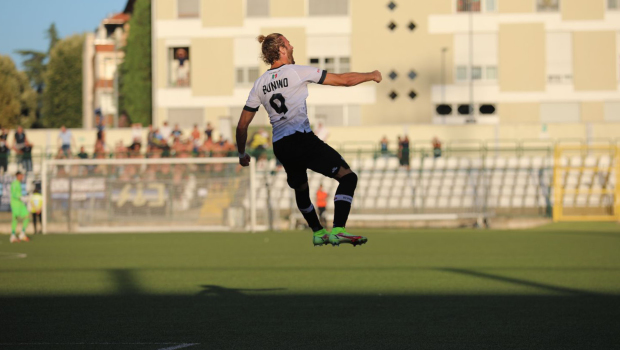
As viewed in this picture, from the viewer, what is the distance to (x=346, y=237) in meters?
8.30

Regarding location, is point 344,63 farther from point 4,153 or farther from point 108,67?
point 108,67

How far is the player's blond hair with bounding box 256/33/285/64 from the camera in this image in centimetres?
850

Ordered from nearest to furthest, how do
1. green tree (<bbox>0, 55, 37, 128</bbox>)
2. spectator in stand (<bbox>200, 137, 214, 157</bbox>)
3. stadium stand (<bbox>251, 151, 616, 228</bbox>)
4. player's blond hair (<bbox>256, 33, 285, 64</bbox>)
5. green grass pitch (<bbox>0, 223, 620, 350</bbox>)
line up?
green grass pitch (<bbox>0, 223, 620, 350</bbox>) → player's blond hair (<bbox>256, 33, 285, 64</bbox>) → spectator in stand (<bbox>200, 137, 214, 157</bbox>) → stadium stand (<bbox>251, 151, 616, 228</bbox>) → green tree (<bbox>0, 55, 37, 128</bbox>)

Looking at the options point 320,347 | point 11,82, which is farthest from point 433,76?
point 11,82

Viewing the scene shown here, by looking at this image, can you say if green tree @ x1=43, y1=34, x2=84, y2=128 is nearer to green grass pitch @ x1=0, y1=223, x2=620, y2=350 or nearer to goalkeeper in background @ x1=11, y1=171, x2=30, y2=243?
goalkeeper in background @ x1=11, y1=171, x2=30, y2=243

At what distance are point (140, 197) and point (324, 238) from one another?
2025cm

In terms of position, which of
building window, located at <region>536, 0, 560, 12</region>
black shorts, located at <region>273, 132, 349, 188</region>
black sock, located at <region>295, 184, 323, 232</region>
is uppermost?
building window, located at <region>536, 0, 560, 12</region>

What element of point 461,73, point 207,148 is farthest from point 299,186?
point 461,73

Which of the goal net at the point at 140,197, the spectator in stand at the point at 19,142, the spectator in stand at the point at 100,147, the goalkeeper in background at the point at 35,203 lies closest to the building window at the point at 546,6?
the goal net at the point at 140,197

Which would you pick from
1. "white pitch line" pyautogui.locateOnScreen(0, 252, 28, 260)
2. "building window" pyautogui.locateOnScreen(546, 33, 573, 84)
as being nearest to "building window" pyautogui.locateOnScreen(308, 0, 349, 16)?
"building window" pyautogui.locateOnScreen(546, 33, 573, 84)

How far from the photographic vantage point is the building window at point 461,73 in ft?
168

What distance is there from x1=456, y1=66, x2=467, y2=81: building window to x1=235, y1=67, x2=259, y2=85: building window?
438 inches

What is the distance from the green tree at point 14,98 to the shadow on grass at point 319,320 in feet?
266

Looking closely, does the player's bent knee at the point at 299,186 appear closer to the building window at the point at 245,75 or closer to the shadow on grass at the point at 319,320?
the shadow on grass at the point at 319,320
